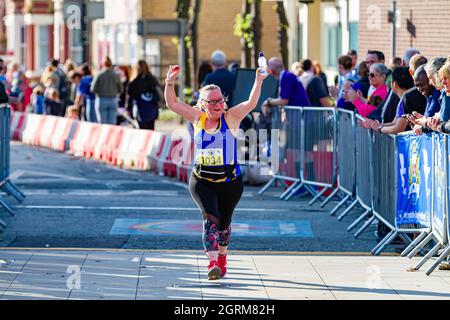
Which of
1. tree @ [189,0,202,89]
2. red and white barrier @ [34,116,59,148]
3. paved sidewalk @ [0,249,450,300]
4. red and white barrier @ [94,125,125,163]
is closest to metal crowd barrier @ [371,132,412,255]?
paved sidewalk @ [0,249,450,300]

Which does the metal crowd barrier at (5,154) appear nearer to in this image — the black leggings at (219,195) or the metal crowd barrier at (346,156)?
the metal crowd barrier at (346,156)

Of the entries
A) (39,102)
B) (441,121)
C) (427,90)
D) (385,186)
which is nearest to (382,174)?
(385,186)

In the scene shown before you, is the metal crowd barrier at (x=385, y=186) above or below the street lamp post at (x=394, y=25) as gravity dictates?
below

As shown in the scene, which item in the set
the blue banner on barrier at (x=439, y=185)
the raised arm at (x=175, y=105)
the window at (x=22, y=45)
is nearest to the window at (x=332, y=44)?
the blue banner on barrier at (x=439, y=185)

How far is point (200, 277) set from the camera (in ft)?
39.7

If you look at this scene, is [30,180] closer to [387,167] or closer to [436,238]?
[387,167]

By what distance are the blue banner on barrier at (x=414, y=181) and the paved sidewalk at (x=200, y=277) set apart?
413 mm

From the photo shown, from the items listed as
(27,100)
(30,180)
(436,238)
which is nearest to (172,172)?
(30,180)

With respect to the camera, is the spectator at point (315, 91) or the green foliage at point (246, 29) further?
the green foliage at point (246, 29)

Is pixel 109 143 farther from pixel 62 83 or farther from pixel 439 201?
pixel 439 201

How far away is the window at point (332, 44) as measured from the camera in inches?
1543

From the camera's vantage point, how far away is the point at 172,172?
23.9 m

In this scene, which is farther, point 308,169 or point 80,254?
point 308,169
